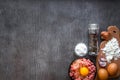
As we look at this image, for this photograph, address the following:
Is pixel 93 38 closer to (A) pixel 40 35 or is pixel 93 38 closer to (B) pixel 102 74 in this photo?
(B) pixel 102 74

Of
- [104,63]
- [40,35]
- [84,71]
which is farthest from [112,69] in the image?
[40,35]

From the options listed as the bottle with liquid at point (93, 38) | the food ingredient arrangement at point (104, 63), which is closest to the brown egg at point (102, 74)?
the food ingredient arrangement at point (104, 63)

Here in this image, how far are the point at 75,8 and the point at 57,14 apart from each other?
0.14 metres

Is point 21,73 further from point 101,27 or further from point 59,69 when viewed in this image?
point 101,27

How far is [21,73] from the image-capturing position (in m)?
1.74

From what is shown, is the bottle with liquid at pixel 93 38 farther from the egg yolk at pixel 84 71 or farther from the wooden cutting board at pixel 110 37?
the egg yolk at pixel 84 71

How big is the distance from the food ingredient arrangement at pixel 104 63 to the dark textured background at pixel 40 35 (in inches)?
4.4

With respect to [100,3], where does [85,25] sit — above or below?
below

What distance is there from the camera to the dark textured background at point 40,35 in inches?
68.3

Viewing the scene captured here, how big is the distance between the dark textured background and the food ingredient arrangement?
11 centimetres

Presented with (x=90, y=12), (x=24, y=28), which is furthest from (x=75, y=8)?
(x=24, y=28)

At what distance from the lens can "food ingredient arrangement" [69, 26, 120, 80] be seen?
1.67 metres

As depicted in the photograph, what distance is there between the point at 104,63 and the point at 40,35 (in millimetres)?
519

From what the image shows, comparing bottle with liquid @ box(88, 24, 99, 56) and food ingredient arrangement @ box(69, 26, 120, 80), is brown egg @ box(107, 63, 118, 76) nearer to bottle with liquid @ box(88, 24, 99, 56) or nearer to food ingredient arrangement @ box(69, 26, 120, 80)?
food ingredient arrangement @ box(69, 26, 120, 80)
